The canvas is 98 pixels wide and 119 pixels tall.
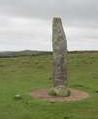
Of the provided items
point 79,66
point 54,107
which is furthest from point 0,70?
point 54,107

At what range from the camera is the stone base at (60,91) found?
26172mm

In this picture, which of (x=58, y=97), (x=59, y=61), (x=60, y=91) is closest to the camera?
(x=58, y=97)

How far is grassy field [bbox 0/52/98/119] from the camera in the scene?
2175cm

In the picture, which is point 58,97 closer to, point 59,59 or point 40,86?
point 59,59

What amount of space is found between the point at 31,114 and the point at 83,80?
15075mm

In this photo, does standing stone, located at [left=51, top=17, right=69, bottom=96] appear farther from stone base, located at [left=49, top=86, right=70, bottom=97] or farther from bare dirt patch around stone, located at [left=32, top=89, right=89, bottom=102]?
bare dirt patch around stone, located at [left=32, top=89, right=89, bottom=102]

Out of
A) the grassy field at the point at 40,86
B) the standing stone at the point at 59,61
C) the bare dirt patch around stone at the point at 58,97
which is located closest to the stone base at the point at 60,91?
the standing stone at the point at 59,61

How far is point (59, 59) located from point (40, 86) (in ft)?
16.6

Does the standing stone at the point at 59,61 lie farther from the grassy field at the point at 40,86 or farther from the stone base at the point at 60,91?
the grassy field at the point at 40,86

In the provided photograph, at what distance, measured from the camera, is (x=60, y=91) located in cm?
2630

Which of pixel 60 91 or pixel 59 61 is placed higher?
pixel 59 61

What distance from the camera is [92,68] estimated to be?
44688 millimetres

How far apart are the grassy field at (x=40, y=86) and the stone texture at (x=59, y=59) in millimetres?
2082

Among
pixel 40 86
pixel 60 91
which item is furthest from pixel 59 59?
pixel 40 86
